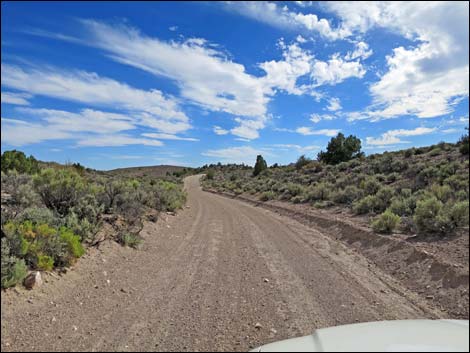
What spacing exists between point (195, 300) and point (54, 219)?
13.2 feet

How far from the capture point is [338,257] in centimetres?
897

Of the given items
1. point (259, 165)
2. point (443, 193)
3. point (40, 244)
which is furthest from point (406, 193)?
point (259, 165)

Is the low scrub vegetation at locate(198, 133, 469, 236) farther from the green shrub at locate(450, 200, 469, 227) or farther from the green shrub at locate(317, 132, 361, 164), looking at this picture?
the green shrub at locate(317, 132, 361, 164)

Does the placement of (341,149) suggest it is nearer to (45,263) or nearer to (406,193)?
(406,193)

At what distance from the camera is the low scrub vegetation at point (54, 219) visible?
5.63 m

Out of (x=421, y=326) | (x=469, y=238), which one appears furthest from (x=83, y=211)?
(x=469, y=238)

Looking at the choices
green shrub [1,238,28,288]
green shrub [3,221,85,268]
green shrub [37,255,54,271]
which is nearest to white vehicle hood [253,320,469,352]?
green shrub [1,238,28,288]

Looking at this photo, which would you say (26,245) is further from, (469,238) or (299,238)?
(469,238)

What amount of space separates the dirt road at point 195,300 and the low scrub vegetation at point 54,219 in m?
0.36

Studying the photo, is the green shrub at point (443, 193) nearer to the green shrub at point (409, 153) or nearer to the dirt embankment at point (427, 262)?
the dirt embankment at point (427, 262)

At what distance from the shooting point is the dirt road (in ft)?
13.5

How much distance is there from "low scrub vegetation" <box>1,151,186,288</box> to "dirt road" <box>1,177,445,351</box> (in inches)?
14.1

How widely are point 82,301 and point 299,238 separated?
7.89m

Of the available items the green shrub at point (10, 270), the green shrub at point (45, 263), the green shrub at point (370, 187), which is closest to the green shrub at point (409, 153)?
the green shrub at point (370, 187)
